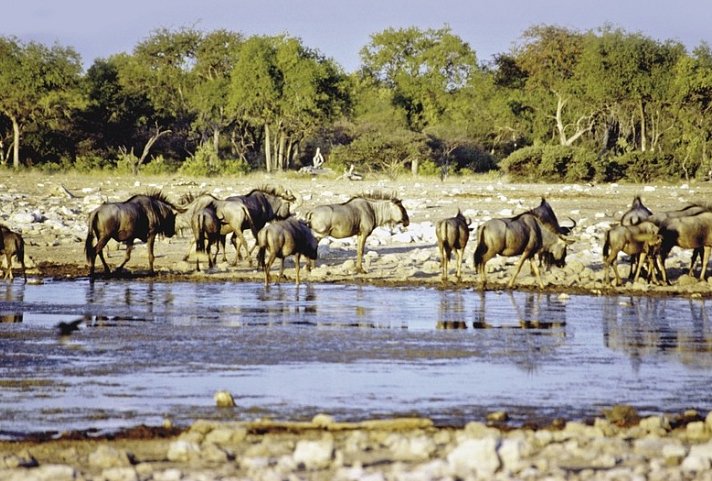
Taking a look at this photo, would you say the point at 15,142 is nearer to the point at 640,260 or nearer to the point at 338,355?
the point at 640,260

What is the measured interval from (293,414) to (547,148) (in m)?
44.4

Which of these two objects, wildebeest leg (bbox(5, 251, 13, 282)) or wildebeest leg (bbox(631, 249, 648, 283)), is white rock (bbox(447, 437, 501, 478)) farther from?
wildebeest leg (bbox(631, 249, 648, 283))

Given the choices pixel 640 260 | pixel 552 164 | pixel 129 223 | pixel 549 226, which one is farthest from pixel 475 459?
pixel 552 164

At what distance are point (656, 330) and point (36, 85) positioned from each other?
157 feet

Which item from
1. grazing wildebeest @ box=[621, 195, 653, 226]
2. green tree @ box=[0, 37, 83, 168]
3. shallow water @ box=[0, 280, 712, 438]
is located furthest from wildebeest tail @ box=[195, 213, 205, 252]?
green tree @ box=[0, 37, 83, 168]

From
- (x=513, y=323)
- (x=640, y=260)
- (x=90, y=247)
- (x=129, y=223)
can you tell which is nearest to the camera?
(x=513, y=323)

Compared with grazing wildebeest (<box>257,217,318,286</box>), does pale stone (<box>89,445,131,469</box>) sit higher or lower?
lower

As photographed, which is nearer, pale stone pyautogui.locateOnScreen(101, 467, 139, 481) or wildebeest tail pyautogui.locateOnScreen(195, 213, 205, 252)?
pale stone pyautogui.locateOnScreen(101, 467, 139, 481)

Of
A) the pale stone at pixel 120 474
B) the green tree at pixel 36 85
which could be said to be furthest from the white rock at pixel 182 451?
the green tree at pixel 36 85

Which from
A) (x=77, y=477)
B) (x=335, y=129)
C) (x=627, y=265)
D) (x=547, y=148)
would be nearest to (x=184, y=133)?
(x=335, y=129)

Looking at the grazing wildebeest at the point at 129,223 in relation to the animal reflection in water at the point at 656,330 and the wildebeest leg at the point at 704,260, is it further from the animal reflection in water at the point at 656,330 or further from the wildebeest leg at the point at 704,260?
the wildebeest leg at the point at 704,260

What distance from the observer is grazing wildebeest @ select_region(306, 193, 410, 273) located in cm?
2330

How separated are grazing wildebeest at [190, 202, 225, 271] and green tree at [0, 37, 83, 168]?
35732 mm

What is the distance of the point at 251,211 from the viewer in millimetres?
23938
